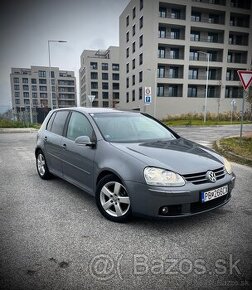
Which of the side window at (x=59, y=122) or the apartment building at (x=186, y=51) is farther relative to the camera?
the apartment building at (x=186, y=51)

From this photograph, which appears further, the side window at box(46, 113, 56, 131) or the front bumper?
the side window at box(46, 113, 56, 131)

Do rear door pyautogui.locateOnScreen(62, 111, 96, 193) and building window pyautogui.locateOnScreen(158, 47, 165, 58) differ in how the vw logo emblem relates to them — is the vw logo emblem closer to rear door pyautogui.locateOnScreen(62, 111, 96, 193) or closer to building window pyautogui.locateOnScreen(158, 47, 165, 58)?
rear door pyautogui.locateOnScreen(62, 111, 96, 193)

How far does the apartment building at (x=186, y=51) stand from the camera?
3722cm

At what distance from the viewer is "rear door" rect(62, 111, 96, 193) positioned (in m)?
3.77

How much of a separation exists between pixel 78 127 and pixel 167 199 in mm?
2209

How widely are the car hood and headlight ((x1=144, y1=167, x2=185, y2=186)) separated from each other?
71 mm

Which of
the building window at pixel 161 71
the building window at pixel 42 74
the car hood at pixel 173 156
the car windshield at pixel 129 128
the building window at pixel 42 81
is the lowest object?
the car hood at pixel 173 156

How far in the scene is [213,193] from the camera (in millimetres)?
3115

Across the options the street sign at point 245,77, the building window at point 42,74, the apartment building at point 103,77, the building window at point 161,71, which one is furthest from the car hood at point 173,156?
the building window at point 42,74

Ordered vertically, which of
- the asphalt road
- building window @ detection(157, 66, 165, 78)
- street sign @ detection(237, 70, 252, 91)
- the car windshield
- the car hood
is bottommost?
the asphalt road

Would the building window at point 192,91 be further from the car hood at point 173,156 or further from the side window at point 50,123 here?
the car hood at point 173,156

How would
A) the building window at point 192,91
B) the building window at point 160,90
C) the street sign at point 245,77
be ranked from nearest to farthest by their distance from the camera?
the street sign at point 245,77
the building window at point 160,90
the building window at point 192,91

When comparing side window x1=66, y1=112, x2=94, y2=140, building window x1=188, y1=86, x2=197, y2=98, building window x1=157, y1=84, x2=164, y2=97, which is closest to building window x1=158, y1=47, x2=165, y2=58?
building window x1=157, y1=84, x2=164, y2=97

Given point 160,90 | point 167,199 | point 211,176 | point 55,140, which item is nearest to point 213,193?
point 211,176
